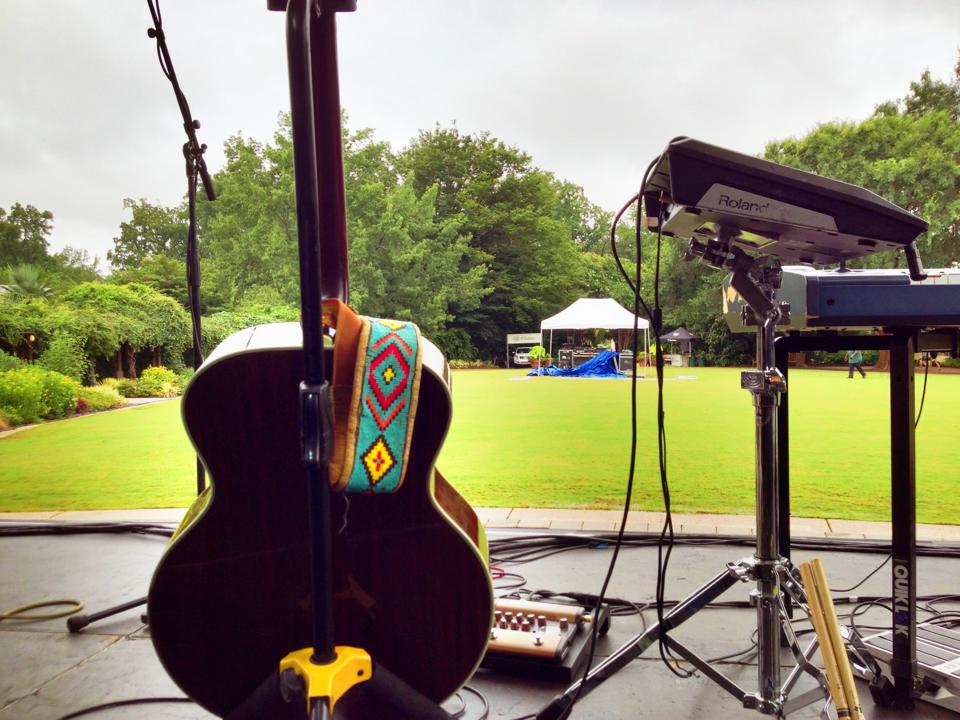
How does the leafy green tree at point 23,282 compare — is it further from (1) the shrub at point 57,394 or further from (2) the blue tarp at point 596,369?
(2) the blue tarp at point 596,369

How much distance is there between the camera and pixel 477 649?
98cm

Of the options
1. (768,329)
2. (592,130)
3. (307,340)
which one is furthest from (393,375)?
(592,130)

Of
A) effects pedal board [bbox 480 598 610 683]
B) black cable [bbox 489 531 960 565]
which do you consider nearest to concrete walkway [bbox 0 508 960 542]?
black cable [bbox 489 531 960 565]

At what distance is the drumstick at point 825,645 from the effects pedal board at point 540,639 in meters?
0.57

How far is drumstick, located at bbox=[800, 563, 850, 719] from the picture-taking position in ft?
2.83

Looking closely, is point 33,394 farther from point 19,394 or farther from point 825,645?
point 825,645

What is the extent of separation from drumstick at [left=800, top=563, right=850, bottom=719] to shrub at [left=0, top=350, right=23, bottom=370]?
3.90m

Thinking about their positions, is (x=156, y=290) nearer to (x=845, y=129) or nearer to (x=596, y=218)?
(x=596, y=218)

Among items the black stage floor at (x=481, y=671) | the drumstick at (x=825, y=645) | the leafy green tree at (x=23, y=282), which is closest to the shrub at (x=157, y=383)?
the leafy green tree at (x=23, y=282)

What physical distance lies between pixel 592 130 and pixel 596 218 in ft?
3.33

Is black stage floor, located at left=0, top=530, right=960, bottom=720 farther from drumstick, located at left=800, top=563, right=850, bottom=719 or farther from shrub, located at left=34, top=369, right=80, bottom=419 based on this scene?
shrub, located at left=34, top=369, right=80, bottom=419

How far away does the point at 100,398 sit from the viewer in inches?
167

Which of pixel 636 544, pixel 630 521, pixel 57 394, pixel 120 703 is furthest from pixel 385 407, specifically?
pixel 57 394

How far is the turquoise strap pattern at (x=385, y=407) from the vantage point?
2.69 feet
